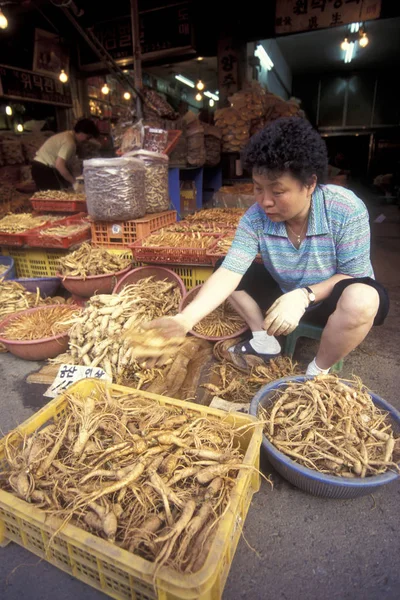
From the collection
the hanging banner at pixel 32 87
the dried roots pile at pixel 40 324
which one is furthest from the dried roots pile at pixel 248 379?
the hanging banner at pixel 32 87

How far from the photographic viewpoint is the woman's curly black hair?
1.77 m

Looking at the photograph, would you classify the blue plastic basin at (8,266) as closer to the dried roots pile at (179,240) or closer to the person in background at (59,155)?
the dried roots pile at (179,240)

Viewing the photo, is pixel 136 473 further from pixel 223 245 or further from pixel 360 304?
pixel 223 245

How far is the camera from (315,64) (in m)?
14.5

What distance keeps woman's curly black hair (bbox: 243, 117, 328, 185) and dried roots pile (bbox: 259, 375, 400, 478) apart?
3.48ft

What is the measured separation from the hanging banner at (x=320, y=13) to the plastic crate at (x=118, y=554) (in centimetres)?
778

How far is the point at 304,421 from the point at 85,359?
61.7 inches

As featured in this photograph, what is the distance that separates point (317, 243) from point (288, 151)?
0.60 m

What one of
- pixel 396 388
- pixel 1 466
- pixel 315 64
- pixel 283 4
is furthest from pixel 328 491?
pixel 315 64

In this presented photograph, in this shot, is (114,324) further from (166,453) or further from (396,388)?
(396,388)

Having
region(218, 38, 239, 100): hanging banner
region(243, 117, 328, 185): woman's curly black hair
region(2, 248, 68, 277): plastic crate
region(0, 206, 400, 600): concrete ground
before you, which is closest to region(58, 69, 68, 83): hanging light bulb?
region(218, 38, 239, 100): hanging banner

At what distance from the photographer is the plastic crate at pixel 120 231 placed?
12.6 ft

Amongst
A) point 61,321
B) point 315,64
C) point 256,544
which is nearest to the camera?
point 256,544

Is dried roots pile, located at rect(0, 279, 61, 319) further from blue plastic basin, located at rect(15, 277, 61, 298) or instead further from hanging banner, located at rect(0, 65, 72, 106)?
hanging banner, located at rect(0, 65, 72, 106)
